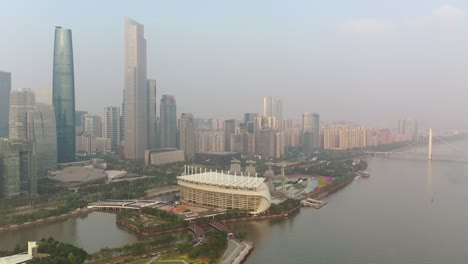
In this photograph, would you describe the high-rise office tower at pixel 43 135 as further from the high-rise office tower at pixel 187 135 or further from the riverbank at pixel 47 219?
the high-rise office tower at pixel 187 135

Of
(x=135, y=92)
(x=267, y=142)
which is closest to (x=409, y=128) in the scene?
(x=267, y=142)

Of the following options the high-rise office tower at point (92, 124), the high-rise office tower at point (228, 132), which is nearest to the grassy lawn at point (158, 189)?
the high-rise office tower at point (228, 132)

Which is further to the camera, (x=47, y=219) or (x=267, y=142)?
(x=267, y=142)

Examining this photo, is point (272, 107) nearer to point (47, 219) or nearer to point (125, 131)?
point (125, 131)

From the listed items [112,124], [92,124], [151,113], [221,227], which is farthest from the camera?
[92,124]

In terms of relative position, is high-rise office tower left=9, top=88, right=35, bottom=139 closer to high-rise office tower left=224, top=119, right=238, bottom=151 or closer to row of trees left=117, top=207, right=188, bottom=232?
row of trees left=117, top=207, right=188, bottom=232

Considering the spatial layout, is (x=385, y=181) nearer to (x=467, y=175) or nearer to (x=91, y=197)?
(x=467, y=175)

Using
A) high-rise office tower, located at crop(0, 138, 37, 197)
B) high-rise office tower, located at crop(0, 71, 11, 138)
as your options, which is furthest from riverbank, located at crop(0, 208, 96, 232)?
high-rise office tower, located at crop(0, 71, 11, 138)
